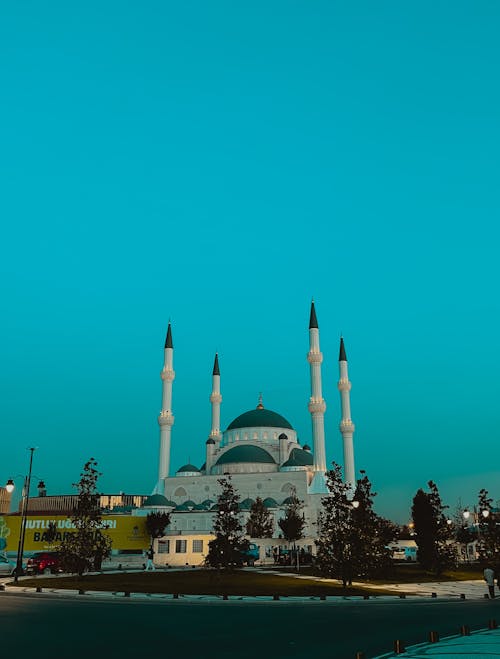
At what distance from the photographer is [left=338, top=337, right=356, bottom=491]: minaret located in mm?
79312

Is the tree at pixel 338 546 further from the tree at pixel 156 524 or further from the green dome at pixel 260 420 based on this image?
the green dome at pixel 260 420

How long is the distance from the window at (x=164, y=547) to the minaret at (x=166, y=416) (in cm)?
1273

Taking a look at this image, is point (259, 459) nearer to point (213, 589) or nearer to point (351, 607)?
point (213, 589)

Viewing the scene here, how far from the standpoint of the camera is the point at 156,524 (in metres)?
73.1

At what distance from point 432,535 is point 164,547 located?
37768mm

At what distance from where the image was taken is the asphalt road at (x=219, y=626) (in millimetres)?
12580

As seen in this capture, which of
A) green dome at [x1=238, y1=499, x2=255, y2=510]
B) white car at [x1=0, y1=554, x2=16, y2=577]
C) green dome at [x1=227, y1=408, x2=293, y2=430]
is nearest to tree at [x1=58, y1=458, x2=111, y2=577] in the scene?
white car at [x1=0, y1=554, x2=16, y2=577]

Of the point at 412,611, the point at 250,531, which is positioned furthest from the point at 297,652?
the point at 250,531

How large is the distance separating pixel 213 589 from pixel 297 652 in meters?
17.9

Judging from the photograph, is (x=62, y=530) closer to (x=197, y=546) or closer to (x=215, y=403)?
(x=197, y=546)

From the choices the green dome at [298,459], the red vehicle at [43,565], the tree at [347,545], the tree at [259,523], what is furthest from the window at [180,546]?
the tree at [347,545]

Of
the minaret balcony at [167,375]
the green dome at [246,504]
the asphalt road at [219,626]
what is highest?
the minaret balcony at [167,375]

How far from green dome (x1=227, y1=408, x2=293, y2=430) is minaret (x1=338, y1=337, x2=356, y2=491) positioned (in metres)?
16.4

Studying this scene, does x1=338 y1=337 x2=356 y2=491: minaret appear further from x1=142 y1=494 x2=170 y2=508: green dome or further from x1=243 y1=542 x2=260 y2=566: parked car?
x1=142 y1=494 x2=170 y2=508: green dome
